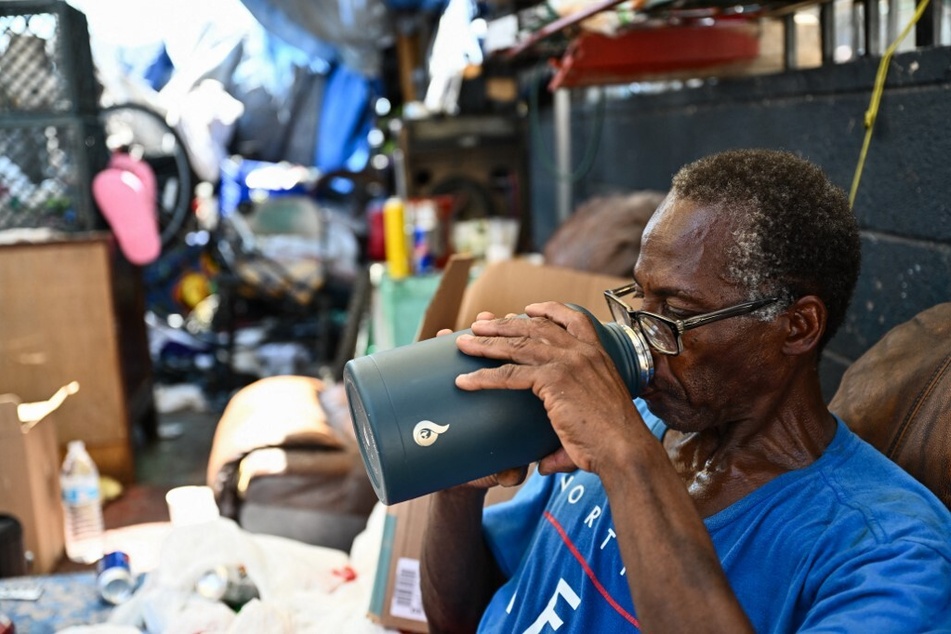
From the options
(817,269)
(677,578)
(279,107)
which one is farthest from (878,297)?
(279,107)

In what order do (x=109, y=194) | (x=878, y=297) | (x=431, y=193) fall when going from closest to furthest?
(x=878, y=297) → (x=109, y=194) → (x=431, y=193)

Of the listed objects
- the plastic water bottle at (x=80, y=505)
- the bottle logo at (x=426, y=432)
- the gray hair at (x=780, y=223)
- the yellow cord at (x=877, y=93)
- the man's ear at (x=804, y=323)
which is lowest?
the plastic water bottle at (x=80, y=505)

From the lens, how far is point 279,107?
822 cm

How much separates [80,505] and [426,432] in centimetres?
285

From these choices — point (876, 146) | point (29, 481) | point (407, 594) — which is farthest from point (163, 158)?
point (876, 146)

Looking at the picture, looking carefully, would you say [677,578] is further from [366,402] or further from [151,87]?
[151,87]

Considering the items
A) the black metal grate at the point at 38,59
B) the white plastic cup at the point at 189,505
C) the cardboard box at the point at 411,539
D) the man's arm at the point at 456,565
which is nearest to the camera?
the man's arm at the point at 456,565

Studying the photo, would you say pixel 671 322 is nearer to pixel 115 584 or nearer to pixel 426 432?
pixel 426 432

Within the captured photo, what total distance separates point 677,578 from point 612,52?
2022mm

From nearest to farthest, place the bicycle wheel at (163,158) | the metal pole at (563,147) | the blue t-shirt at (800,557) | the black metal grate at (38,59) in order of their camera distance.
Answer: the blue t-shirt at (800,557), the black metal grate at (38,59), the metal pole at (563,147), the bicycle wheel at (163,158)

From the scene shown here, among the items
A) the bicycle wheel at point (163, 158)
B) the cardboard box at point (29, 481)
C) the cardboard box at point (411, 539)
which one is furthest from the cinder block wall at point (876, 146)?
the bicycle wheel at point (163, 158)

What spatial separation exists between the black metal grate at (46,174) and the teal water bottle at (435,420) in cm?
359

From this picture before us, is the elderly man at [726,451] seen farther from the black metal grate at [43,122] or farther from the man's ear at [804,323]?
the black metal grate at [43,122]

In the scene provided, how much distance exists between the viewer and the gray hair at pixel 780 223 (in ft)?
4.07
